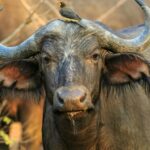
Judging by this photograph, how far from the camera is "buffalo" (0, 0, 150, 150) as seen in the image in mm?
9766

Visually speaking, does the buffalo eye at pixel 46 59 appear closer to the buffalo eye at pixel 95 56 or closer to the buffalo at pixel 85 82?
the buffalo at pixel 85 82

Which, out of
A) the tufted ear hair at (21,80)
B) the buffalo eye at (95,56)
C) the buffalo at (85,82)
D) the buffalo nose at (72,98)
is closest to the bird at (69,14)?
the buffalo at (85,82)

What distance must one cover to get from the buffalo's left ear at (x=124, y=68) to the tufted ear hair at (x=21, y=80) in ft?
2.31

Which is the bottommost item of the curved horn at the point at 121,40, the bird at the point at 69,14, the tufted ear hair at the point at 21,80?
the tufted ear hair at the point at 21,80

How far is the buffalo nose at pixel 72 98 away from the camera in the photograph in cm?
942

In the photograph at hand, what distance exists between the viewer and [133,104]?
35.0ft

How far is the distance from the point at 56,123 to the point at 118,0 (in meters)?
6.25

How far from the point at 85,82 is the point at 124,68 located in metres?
0.70

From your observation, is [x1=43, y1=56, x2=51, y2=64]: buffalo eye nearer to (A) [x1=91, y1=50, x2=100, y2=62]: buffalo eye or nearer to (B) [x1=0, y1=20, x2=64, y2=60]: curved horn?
(B) [x1=0, y1=20, x2=64, y2=60]: curved horn

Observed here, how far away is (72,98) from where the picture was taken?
941 centimetres

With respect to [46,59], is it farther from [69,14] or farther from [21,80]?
[21,80]

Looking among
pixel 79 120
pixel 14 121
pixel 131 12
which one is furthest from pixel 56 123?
pixel 131 12

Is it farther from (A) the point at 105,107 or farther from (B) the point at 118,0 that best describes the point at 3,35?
(A) the point at 105,107

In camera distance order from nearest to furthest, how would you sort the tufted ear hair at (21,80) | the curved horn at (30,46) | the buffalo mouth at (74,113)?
the buffalo mouth at (74,113) → the curved horn at (30,46) → the tufted ear hair at (21,80)
